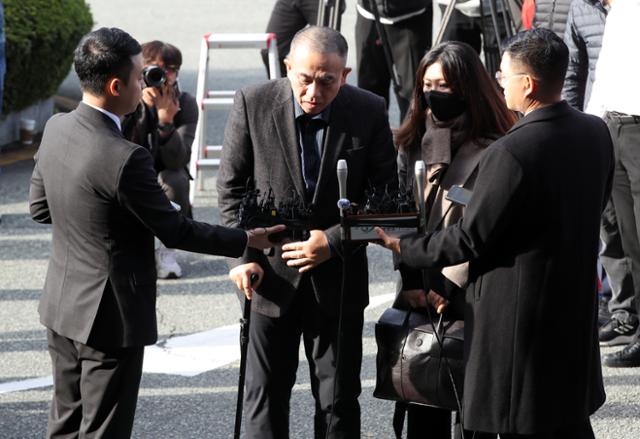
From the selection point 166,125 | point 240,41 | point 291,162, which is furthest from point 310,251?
point 240,41

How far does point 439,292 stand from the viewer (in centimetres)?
423

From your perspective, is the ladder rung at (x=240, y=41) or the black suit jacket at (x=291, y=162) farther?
the ladder rung at (x=240, y=41)

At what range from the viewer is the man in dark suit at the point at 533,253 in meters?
3.64

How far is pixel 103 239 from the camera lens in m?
3.96

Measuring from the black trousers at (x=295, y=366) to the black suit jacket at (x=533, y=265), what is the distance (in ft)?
2.34

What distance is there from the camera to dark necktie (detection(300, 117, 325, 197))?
4375mm

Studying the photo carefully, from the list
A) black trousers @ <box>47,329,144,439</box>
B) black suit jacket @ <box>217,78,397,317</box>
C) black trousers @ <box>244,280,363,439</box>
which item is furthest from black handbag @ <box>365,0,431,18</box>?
black trousers @ <box>47,329,144,439</box>

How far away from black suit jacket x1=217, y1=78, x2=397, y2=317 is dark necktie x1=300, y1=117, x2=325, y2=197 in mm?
54

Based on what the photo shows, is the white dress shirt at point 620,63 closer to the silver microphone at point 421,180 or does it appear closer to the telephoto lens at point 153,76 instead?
the silver microphone at point 421,180

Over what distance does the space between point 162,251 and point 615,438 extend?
11.6ft

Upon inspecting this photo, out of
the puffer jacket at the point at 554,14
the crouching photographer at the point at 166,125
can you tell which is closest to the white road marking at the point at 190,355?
the crouching photographer at the point at 166,125

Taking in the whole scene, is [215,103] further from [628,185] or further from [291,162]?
[291,162]

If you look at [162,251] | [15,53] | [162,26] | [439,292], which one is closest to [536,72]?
[439,292]

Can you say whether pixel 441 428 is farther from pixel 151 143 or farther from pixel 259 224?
pixel 151 143
